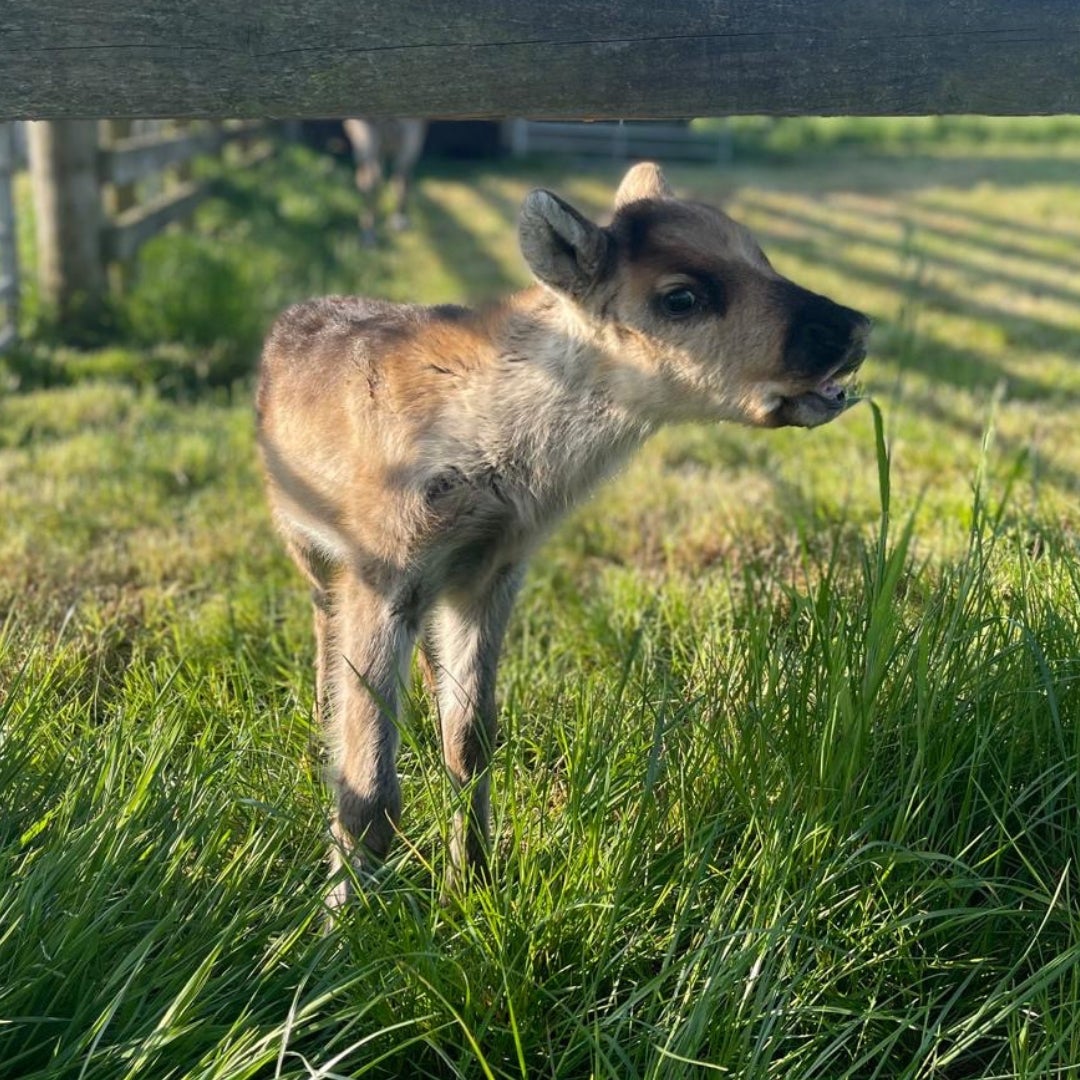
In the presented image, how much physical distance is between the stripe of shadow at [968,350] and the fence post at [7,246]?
5.52m

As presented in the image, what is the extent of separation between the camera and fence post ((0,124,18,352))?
8.60 meters

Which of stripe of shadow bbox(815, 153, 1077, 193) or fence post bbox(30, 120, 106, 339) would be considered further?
stripe of shadow bbox(815, 153, 1077, 193)

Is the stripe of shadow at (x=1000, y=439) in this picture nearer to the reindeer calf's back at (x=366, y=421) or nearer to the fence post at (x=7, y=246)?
the reindeer calf's back at (x=366, y=421)

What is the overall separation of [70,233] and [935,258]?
23.4 ft

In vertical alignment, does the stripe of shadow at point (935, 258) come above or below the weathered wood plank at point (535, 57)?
below

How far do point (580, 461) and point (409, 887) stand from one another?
45.2 inches

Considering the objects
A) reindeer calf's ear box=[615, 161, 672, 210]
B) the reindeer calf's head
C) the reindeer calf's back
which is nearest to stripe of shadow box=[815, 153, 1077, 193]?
reindeer calf's ear box=[615, 161, 672, 210]

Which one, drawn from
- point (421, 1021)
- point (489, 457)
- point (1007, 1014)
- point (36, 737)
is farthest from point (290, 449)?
point (1007, 1014)

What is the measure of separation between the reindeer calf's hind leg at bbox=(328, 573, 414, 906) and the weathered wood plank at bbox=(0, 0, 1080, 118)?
1190 millimetres

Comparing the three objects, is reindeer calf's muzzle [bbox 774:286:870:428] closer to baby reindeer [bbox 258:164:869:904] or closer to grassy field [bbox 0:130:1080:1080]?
baby reindeer [bbox 258:164:869:904]

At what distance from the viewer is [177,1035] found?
7.47 ft

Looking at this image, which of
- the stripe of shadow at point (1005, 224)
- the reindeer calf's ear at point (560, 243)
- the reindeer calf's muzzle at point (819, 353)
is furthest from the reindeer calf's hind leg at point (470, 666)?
the stripe of shadow at point (1005, 224)

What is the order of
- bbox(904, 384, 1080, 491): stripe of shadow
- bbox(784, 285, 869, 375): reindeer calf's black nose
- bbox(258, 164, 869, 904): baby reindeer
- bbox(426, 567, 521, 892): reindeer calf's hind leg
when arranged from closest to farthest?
bbox(784, 285, 869, 375): reindeer calf's black nose
bbox(258, 164, 869, 904): baby reindeer
bbox(426, 567, 521, 892): reindeer calf's hind leg
bbox(904, 384, 1080, 491): stripe of shadow

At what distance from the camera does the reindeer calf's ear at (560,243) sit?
10.4ft
